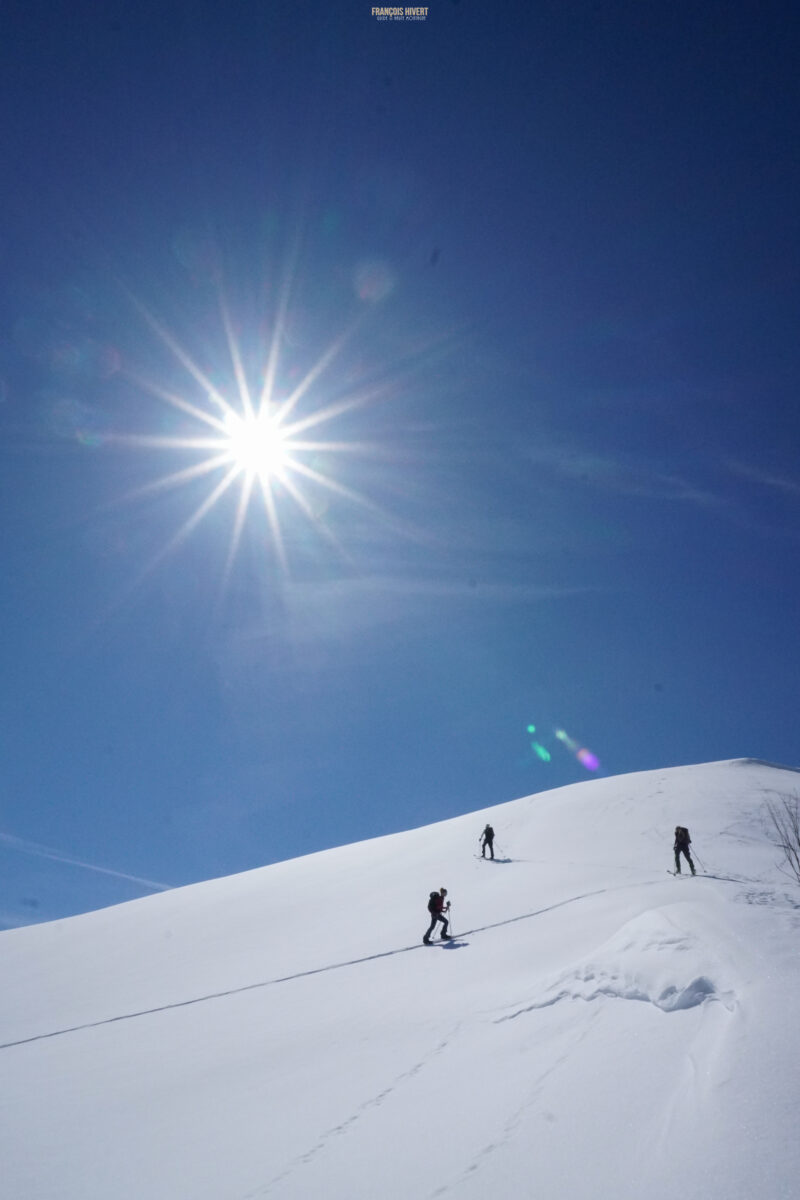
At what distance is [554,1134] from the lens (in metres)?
4.42

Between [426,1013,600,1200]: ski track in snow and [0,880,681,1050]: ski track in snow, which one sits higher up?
[0,880,681,1050]: ski track in snow

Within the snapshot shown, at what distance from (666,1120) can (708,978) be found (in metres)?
2.01

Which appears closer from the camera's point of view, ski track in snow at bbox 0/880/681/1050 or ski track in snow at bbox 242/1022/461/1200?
ski track in snow at bbox 242/1022/461/1200

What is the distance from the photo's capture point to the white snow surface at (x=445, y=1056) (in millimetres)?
4094

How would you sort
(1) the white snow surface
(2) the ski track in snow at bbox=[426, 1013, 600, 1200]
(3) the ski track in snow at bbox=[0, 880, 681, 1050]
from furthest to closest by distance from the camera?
(3) the ski track in snow at bbox=[0, 880, 681, 1050] < (2) the ski track in snow at bbox=[426, 1013, 600, 1200] < (1) the white snow surface

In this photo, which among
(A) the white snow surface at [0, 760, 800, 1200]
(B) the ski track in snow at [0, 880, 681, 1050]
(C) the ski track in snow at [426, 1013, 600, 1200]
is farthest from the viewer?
(B) the ski track in snow at [0, 880, 681, 1050]

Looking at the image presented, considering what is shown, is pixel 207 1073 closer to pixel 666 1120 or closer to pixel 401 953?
pixel 401 953

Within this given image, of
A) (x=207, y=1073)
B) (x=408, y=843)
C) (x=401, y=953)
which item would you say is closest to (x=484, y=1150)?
(x=207, y=1073)

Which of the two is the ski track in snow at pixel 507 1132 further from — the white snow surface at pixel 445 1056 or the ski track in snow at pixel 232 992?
the ski track in snow at pixel 232 992

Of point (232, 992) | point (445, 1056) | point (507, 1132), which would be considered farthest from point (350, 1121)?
point (232, 992)

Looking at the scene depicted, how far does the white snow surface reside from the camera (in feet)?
13.4

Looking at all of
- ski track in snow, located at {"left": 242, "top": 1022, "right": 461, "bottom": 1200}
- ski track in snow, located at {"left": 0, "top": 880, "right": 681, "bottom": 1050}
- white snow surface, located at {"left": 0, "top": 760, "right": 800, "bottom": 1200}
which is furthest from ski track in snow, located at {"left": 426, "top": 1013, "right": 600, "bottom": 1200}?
ski track in snow, located at {"left": 0, "top": 880, "right": 681, "bottom": 1050}

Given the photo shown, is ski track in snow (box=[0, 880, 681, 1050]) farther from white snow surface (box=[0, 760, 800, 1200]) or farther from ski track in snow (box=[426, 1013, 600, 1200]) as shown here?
ski track in snow (box=[426, 1013, 600, 1200])

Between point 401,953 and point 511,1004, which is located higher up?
point 401,953
